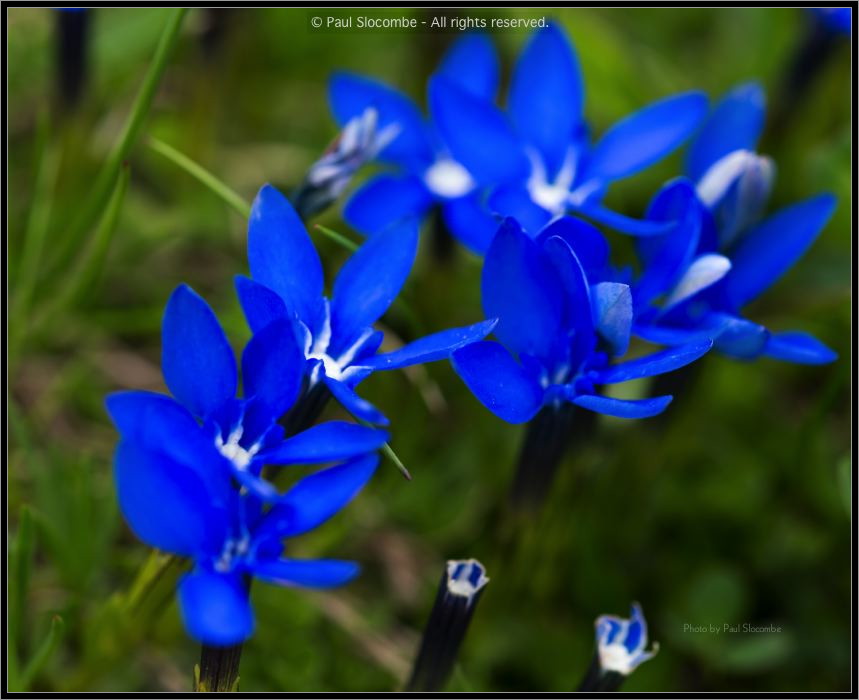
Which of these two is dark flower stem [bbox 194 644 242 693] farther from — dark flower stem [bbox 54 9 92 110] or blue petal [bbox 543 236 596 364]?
dark flower stem [bbox 54 9 92 110]

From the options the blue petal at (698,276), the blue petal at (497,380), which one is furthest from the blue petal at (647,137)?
the blue petal at (497,380)

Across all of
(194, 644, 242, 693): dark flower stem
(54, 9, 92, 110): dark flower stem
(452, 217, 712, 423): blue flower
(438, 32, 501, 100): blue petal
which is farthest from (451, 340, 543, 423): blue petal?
(54, 9, 92, 110): dark flower stem

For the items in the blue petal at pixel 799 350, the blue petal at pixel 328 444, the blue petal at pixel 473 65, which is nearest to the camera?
the blue petal at pixel 328 444

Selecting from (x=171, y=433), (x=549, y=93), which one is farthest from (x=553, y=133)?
(x=171, y=433)

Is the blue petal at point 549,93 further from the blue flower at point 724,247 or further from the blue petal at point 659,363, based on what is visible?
the blue petal at point 659,363

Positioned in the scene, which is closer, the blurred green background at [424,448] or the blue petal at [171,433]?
the blue petal at [171,433]

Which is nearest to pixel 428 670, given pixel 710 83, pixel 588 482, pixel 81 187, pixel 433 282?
pixel 588 482

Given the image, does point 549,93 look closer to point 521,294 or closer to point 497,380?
point 521,294
